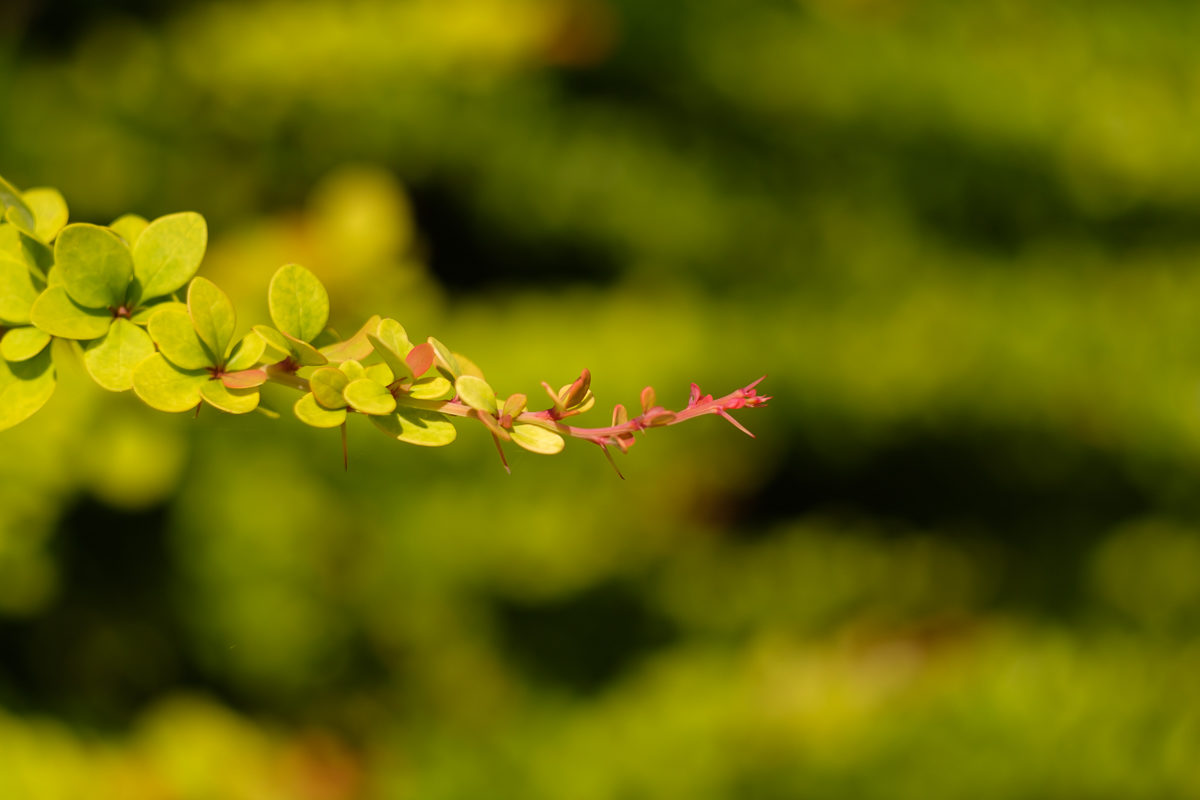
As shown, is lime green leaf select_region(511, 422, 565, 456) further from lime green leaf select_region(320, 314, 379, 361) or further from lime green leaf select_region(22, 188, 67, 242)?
lime green leaf select_region(22, 188, 67, 242)

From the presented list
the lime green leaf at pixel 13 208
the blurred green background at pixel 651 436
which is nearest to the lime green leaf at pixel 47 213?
the lime green leaf at pixel 13 208

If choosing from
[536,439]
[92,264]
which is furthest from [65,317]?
[536,439]

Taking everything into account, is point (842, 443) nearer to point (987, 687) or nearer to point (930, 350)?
point (930, 350)

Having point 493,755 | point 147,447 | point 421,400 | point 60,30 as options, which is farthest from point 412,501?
point 421,400

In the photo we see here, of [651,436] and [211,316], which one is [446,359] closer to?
[211,316]

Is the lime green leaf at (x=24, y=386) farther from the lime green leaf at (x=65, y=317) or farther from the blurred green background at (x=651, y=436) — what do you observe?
the blurred green background at (x=651, y=436)

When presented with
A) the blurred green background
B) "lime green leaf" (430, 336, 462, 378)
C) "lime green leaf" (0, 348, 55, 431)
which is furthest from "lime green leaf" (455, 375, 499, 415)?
the blurred green background
